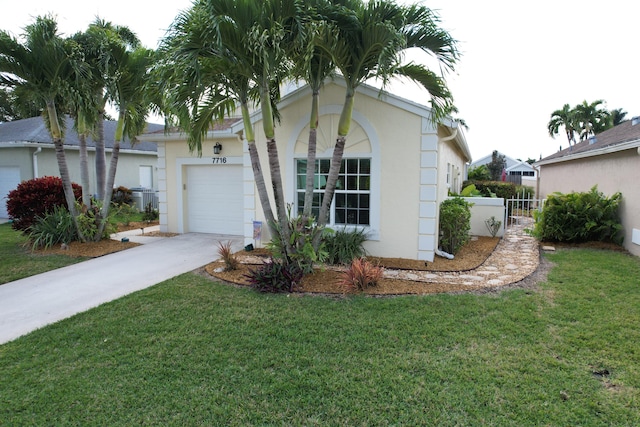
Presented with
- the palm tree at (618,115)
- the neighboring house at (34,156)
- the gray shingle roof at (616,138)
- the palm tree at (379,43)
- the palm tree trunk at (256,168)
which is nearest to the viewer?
the palm tree at (379,43)

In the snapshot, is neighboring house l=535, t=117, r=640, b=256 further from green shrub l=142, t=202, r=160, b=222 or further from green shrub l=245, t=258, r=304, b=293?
green shrub l=142, t=202, r=160, b=222

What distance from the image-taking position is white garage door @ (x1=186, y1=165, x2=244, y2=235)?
11.8 m

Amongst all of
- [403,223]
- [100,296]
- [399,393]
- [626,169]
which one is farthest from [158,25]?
[626,169]

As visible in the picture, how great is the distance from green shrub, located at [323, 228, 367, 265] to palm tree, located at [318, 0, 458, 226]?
1.25 meters

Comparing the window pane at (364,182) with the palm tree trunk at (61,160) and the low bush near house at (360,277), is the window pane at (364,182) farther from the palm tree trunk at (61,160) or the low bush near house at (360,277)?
the palm tree trunk at (61,160)

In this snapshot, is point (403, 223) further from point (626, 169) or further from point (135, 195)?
point (135, 195)

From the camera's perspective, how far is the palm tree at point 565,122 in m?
40.3

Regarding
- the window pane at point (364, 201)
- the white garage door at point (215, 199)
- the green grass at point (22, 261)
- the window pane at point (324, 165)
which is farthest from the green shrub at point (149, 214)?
the window pane at point (364, 201)

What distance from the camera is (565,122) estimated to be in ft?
136

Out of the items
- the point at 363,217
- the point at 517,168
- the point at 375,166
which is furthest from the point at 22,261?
the point at 517,168

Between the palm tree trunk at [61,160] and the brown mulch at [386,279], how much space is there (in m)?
4.82

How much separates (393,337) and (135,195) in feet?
58.0

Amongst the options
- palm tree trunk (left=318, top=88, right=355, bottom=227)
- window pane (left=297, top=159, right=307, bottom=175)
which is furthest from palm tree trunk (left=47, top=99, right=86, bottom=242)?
palm tree trunk (left=318, top=88, right=355, bottom=227)

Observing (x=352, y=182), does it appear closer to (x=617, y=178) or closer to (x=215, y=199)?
(x=215, y=199)
